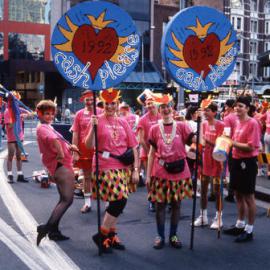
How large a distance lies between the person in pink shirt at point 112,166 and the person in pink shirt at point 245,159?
129cm

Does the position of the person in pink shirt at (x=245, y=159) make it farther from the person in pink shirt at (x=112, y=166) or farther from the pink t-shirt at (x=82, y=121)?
the pink t-shirt at (x=82, y=121)

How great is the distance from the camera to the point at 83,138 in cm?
771

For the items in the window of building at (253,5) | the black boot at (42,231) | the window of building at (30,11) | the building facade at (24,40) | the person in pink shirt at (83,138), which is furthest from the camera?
the window of building at (253,5)

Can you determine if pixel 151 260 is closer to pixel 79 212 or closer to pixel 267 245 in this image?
pixel 267 245

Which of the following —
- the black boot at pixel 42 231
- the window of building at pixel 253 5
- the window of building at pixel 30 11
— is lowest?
the black boot at pixel 42 231

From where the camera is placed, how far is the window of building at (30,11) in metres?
44.0

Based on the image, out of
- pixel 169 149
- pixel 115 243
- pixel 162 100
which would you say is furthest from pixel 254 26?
pixel 115 243

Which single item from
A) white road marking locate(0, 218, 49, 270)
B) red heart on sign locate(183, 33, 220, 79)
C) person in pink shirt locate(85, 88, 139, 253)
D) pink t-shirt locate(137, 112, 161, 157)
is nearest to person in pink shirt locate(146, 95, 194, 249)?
person in pink shirt locate(85, 88, 139, 253)

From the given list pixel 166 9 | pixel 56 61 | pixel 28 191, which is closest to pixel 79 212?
pixel 28 191

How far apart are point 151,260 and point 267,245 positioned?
1.56 metres

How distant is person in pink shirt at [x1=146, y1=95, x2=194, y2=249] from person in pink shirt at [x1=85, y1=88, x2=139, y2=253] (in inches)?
10.0

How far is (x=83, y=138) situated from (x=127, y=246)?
2400mm

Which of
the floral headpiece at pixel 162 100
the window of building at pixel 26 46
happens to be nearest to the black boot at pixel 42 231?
the floral headpiece at pixel 162 100

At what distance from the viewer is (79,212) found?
7582mm
